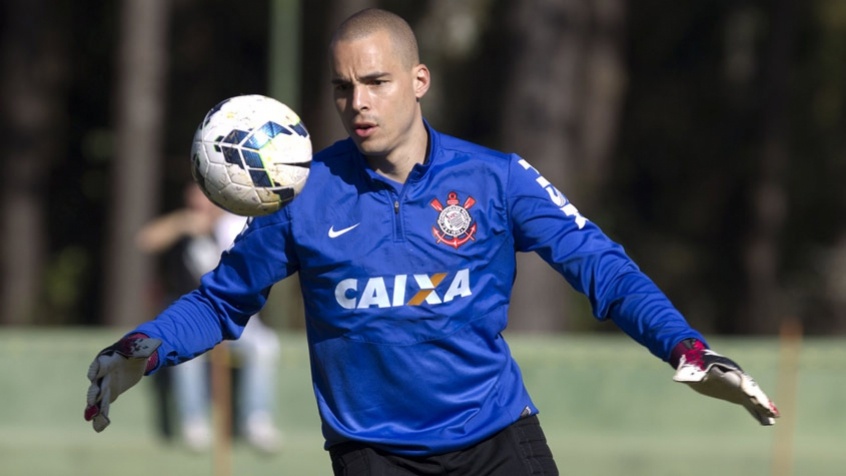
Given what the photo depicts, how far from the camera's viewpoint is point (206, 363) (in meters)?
11.1

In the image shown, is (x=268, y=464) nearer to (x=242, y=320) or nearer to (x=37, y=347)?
(x=37, y=347)

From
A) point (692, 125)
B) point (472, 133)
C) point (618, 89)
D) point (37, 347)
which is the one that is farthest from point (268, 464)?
point (692, 125)

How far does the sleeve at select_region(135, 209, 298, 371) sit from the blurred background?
1046cm

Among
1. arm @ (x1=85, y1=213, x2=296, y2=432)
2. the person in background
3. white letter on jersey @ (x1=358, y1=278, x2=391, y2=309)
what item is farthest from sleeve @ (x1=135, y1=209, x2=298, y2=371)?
the person in background

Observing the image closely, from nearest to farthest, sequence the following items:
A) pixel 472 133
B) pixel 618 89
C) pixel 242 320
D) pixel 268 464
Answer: pixel 242 320 → pixel 268 464 → pixel 618 89 → pixel 472 133

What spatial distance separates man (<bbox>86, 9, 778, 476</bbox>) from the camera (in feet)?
15.1

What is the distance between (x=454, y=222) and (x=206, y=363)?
6.75 m

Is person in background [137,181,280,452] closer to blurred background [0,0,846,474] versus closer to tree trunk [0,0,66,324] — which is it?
blurred background [0,0,846,474]

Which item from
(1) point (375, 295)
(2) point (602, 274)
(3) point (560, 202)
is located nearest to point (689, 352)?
(2) point (602, 274)

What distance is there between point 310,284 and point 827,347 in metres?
7.68

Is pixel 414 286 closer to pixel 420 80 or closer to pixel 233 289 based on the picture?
pixel 233 289

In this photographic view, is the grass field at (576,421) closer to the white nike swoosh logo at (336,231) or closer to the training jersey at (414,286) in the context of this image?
the training jersey at (414,286)

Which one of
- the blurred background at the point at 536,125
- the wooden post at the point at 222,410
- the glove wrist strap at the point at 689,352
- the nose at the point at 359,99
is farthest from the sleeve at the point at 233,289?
A: the blurred background at the point at 536,125

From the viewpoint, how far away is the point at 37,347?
1115cm
